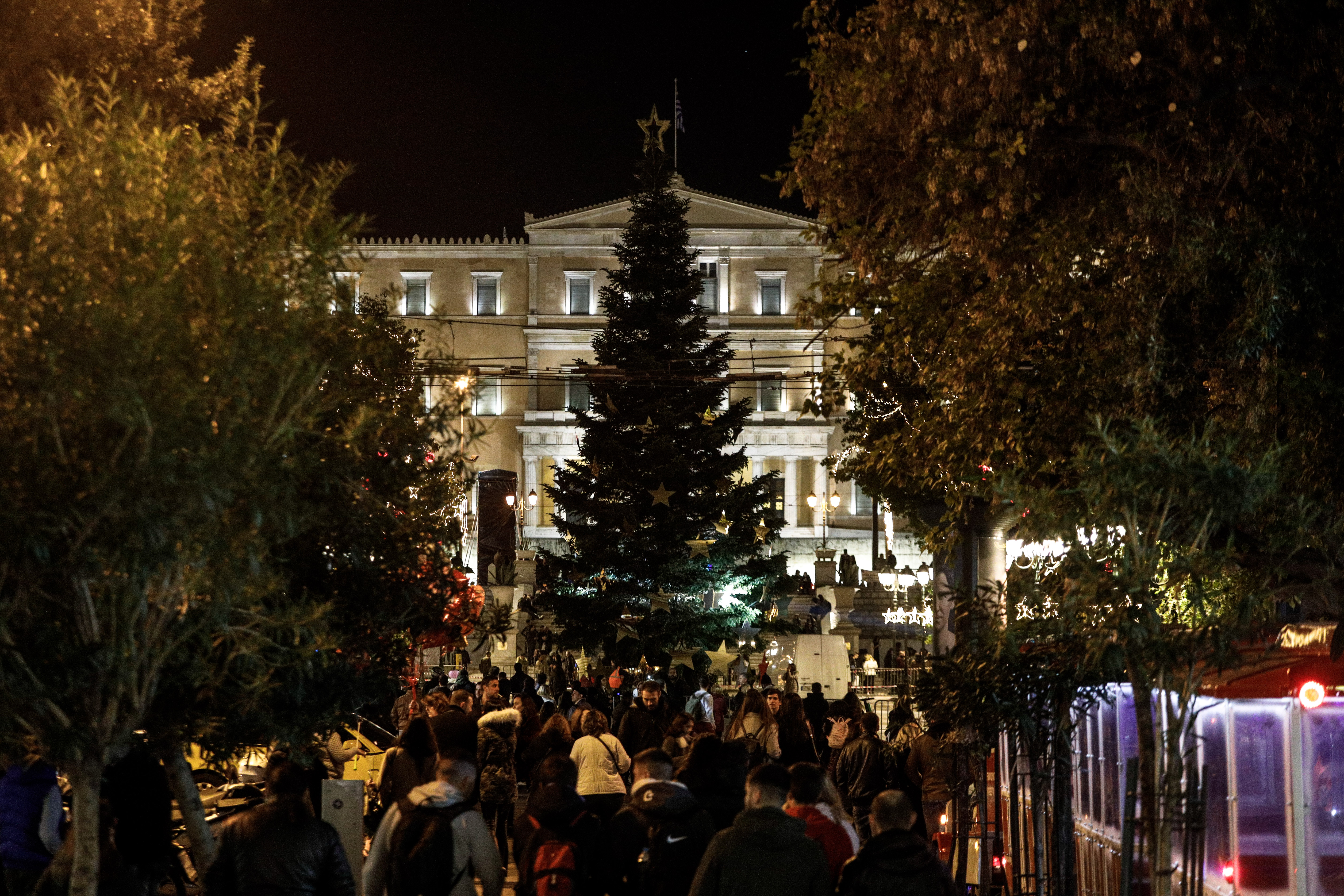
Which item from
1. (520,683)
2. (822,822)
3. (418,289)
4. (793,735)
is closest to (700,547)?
(520,683)

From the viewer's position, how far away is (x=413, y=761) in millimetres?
9562

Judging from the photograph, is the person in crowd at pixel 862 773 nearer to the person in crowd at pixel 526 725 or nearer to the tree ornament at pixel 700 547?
the person in crowd at pixel 526 725

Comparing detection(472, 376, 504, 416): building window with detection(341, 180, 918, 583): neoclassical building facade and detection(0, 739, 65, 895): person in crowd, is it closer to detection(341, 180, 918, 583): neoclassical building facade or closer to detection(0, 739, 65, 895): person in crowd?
detection(341, 180, 918, 583): neoclassical building facade

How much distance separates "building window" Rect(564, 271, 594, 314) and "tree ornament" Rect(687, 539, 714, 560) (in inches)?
1296

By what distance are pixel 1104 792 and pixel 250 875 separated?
24.9 ft

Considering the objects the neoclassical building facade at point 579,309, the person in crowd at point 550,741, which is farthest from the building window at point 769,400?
the person in crowd at point 550,741

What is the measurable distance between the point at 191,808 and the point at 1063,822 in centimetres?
489

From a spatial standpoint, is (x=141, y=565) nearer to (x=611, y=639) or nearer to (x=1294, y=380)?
(x=1294, y=380)

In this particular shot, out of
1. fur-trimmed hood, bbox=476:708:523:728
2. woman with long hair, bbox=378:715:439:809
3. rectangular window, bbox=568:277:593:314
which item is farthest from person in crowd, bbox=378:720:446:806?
rectangular window, bbox=568:277:593:314

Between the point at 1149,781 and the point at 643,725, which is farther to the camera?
the point at 643,725

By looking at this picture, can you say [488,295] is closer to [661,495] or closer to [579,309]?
[579,309]

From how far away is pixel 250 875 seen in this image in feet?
18.0

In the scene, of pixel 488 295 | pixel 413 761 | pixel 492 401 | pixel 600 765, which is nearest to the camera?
pixel 413 761

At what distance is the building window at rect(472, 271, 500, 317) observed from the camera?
6581 cm
